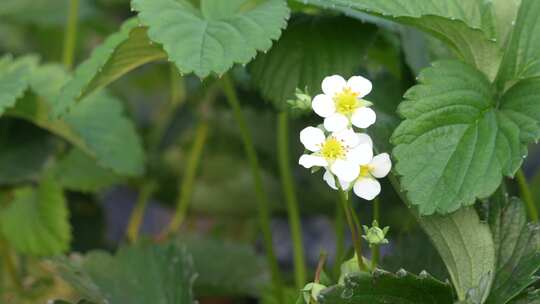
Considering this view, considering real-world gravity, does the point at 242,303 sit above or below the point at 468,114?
below

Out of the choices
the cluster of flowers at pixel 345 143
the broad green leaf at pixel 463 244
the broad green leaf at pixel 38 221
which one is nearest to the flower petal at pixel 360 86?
the cluster of flowers at pixel 345 143

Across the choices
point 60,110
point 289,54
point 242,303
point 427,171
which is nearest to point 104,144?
point 60,110

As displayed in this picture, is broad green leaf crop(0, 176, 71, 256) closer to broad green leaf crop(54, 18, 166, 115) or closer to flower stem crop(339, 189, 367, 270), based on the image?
broad green leaf crop(54, 18, 166, 115)

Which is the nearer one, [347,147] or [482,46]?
[347,147]

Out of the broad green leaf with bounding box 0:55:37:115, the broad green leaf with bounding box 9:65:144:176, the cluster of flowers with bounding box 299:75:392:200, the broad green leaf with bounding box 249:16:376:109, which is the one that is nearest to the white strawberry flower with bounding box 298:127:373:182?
the cluster of flowers with bounding box 299:75:392:200

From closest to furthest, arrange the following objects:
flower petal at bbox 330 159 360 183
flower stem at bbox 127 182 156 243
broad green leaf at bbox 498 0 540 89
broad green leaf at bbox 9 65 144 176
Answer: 1. flower petal at bbox 330 159 360 183
2. broad green leaf at bbox 498 0 540 89
3. broad green leaf at bbox 9 65 144 176
4. flower stem at bbox 127 182 156 243

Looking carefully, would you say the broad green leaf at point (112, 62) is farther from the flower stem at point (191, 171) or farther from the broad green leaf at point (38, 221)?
the flower stem at point (191, 171)

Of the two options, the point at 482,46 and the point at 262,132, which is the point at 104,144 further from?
the point at 482,46
